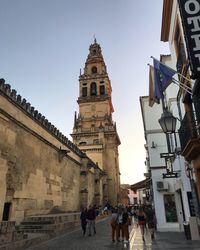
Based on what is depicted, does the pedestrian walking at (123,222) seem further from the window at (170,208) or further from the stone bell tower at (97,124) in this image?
the stone bell tower at (97,124)

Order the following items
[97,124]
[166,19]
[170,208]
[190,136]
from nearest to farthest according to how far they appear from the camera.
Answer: [190,136] < [166,19] < [170,208] < [97,124]

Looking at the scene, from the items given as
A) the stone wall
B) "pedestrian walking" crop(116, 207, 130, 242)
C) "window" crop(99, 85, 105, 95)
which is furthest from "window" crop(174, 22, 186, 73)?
"window" crop(99, 85, 105, 95)

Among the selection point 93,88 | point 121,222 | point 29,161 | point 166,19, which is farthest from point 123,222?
point 93,88

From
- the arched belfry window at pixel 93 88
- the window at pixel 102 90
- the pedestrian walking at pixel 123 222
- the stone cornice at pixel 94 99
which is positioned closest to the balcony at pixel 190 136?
the pedestrian walking at pixel 123 222

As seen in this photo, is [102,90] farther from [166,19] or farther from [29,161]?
[166,19]

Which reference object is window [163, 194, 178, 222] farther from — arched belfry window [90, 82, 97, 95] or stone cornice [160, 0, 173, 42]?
arched belfry window [90, 82, 97, 95]

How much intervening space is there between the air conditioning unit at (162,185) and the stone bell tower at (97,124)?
23749mm

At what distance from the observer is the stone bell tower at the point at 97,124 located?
42.4 meters

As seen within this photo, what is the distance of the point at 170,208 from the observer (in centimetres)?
1363

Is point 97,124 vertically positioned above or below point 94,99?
below

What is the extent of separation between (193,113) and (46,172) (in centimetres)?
1041

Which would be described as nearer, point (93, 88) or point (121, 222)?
point (121, 222)

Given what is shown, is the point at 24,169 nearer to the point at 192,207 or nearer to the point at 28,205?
the point at 28,205

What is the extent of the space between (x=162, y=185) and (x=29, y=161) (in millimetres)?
8020
